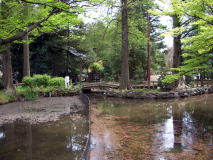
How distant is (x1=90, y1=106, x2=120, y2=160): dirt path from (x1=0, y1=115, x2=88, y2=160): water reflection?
1.03 ft

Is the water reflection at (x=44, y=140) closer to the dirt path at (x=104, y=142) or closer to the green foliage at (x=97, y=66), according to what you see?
the dirt path at (x=104, y=142)

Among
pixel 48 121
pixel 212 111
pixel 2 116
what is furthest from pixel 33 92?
pixel 212 111

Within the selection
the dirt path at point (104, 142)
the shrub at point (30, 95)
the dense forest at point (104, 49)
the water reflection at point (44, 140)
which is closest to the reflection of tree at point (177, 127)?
the dirt path at point (104, 142)

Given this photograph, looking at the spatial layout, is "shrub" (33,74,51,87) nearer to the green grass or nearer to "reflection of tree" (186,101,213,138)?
the green grass

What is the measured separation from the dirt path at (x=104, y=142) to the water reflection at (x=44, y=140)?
12.4 inches

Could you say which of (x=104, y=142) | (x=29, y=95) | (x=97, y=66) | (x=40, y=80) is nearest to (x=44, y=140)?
(x=104, y=142)

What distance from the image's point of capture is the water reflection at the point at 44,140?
5.48m

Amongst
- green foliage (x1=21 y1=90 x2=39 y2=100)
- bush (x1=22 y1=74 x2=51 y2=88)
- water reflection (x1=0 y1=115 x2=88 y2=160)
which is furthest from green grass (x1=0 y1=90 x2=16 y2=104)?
water reflection (x1=0 y1=115 x2=88 y2=160)

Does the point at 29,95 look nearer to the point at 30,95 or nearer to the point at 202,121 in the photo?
the point at 30,95

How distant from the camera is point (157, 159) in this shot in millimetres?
5203

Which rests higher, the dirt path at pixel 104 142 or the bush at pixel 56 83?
the bush at pixel 56 83

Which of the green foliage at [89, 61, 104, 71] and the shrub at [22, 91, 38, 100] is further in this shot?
the green foliage at [89, 61, 104, 71]

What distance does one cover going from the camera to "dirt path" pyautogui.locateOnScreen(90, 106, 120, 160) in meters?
5.46

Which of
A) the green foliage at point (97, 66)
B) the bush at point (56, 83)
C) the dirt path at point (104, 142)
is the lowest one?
the dirt path at point (104, 142)
